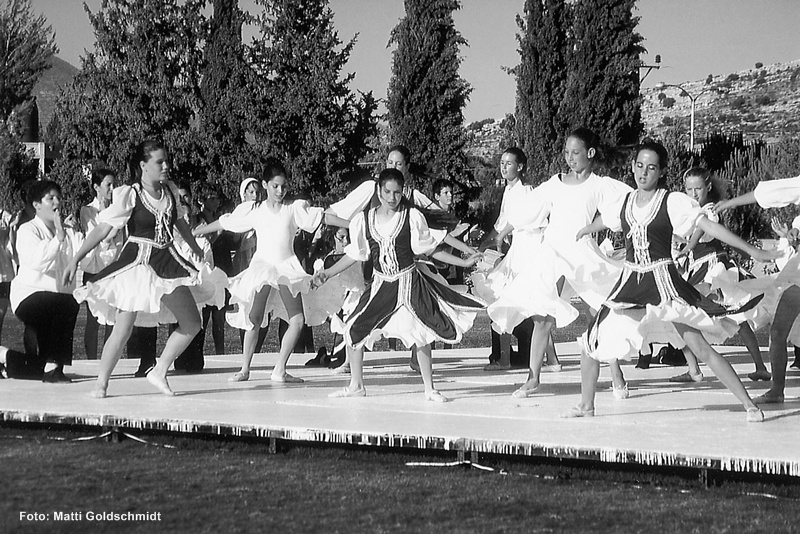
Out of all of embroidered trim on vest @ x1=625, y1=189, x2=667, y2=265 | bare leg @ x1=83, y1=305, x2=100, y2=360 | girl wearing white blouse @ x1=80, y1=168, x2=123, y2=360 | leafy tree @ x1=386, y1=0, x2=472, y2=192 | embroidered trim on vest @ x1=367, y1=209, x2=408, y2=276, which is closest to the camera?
embroidered trim on vest @ x1=625, y1=189, x2=667, y2=265

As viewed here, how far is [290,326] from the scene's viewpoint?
32.1ft

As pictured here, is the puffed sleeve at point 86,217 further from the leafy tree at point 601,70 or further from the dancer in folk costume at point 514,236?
the leafy tree at point 601,70

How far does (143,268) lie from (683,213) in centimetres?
384

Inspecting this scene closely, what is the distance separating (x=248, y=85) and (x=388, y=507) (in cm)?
3415

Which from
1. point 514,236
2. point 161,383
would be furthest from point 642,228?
point 161,383

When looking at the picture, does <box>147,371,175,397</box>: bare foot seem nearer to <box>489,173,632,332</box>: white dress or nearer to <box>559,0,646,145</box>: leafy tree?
<box>489,173,632,332</box>: white dress

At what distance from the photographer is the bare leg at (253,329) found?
9.84 m

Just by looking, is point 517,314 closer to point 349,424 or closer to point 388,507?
point 349,424

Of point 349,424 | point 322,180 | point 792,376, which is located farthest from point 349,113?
point 349,424

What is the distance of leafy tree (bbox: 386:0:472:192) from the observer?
42.5 metres

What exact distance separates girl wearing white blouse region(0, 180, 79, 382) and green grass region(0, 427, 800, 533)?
259cm

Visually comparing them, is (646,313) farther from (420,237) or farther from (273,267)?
(273,267)

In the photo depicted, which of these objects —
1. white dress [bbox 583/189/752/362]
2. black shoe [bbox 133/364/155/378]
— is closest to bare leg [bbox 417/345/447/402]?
white dress [bbox 583/189/752/362]

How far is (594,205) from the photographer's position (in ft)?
28.0
